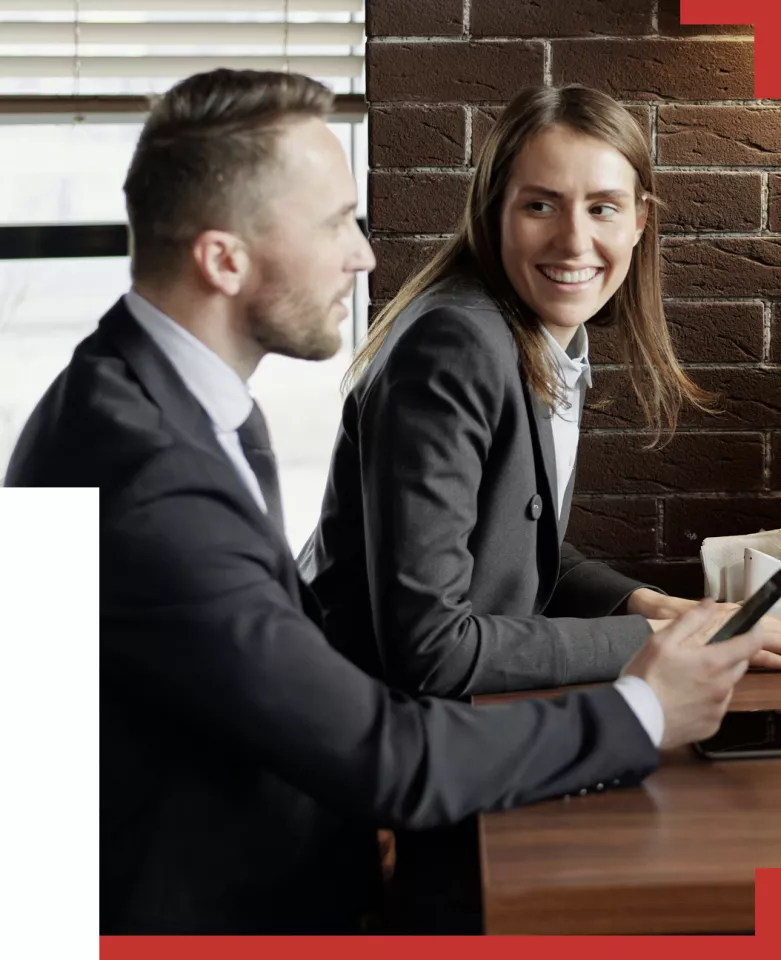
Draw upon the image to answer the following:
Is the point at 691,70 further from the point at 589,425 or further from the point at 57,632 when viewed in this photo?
the point at 57,632

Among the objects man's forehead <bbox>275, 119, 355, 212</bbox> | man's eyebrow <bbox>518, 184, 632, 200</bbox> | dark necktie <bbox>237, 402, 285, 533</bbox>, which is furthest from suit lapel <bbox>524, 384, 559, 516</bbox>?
man's forehead <bbox>275, 119, 355, 212</bbox>

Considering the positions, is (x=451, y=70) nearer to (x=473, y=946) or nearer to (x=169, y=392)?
(x=169, y=392)

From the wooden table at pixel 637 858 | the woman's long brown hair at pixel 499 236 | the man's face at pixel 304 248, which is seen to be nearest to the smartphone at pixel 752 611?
the wooden table at pixel 637 858

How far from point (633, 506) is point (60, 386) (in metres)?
1.25

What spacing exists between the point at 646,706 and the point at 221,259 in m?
0.52

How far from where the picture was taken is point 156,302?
909 mm

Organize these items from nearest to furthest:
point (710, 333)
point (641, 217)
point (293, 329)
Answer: point (293, 329) → point (641, 217) → point (710, 333)

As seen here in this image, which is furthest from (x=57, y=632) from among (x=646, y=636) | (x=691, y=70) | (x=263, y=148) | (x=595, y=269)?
(x=691, y=70)

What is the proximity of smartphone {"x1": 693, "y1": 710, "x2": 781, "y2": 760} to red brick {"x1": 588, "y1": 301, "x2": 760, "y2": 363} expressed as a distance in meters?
0.87

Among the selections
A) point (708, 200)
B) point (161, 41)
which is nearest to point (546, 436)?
point (708, 200)

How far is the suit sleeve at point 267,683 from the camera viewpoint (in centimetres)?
84

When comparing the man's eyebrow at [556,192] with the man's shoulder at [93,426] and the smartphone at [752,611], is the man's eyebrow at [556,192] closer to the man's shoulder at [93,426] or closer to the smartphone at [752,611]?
the smartphone at [752,611]

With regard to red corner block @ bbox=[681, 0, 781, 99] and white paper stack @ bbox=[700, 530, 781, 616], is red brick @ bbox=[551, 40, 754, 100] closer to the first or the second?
red corner block @ bbox=[681, 0, 781, 99]

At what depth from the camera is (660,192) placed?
187 centimetres
